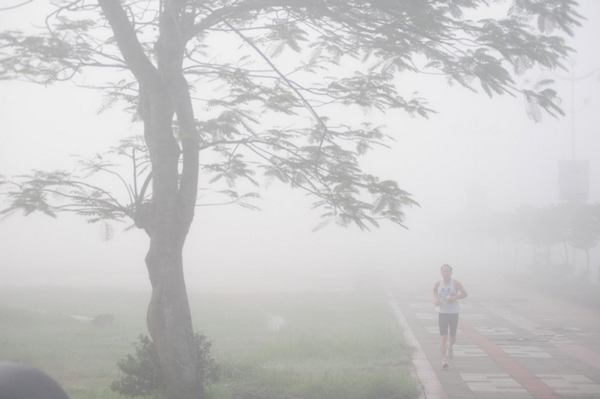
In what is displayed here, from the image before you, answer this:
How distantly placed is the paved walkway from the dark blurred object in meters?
5.29

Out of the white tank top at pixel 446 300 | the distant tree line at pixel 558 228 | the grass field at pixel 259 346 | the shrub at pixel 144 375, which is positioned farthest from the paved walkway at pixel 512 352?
the distant tree line at pixel 558 228

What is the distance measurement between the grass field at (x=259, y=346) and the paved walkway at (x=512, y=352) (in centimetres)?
51

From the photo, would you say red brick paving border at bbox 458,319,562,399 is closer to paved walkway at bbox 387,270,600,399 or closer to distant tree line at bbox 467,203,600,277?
paved walkway at bbox 387,270,600,399

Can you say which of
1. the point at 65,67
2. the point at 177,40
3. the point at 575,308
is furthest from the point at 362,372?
the point at 575,308

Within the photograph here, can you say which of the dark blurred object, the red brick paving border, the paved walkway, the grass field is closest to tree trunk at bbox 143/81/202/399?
the grass field

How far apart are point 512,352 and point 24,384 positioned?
914 centimetres

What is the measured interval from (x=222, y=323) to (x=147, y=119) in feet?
35.8

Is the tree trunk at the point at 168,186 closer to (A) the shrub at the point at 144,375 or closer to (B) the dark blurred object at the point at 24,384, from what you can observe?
(A) the shrub at the point at 144,375

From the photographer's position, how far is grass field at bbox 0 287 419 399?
22.0 feet

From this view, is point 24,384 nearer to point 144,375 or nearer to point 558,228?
point 144,375

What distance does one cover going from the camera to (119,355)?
10750 millimetres

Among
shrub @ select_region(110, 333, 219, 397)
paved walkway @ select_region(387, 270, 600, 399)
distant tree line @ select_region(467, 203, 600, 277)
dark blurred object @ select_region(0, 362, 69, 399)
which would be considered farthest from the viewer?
distant tree line @ select_region(467, 203, 600, 277)

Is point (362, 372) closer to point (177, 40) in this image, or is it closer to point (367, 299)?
point (177, 40)

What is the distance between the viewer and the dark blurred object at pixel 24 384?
1.94 m
